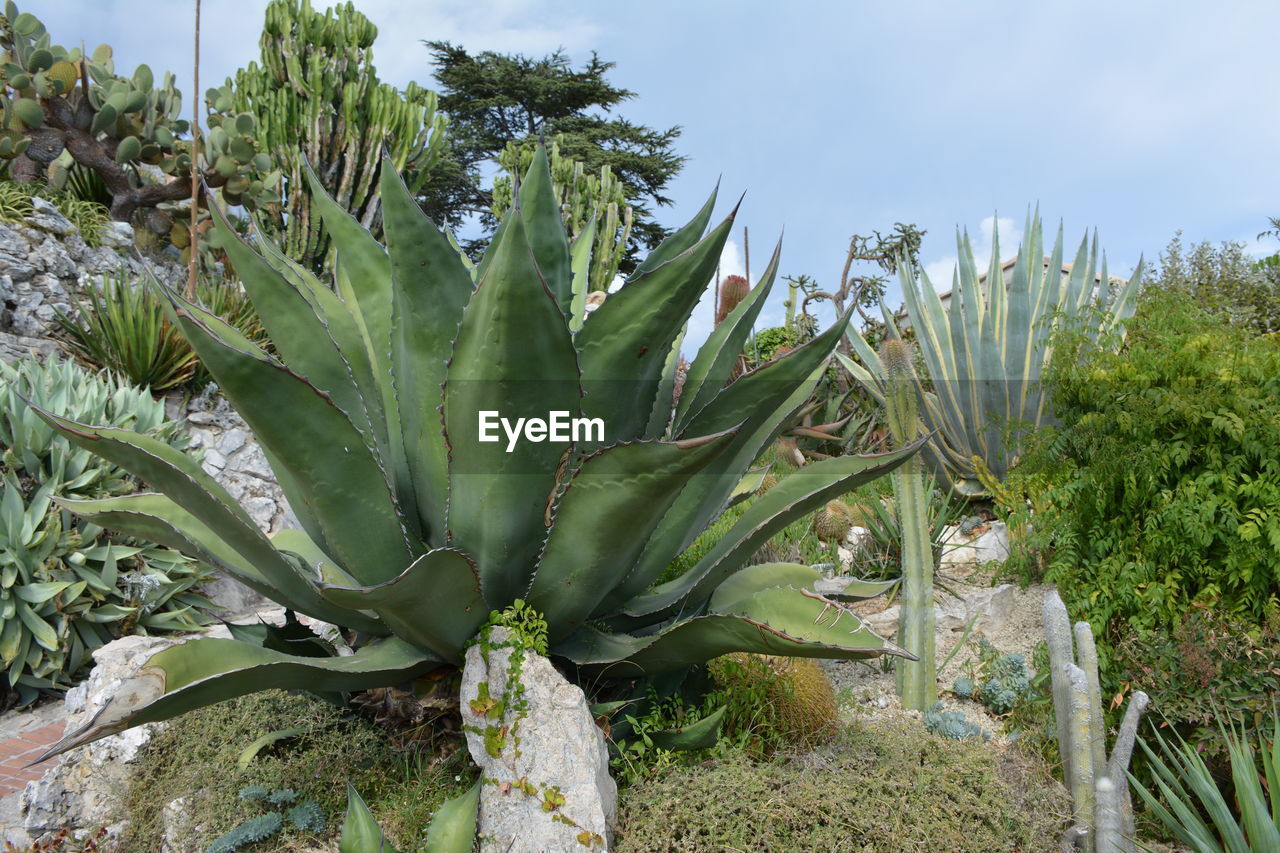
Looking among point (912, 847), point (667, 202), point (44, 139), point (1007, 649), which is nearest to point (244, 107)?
point (44, 139)

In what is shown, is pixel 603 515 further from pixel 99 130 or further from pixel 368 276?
pixel 99 130

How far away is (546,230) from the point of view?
6.56ft

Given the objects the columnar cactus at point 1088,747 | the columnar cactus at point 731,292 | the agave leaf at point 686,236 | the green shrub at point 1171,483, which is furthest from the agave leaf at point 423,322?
the columnar cactus at point 731,292

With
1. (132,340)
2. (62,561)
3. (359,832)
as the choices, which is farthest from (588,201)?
(359,832)

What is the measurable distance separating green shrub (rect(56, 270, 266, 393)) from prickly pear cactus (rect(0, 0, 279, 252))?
313 cm

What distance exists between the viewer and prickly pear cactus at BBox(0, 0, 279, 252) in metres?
9.62

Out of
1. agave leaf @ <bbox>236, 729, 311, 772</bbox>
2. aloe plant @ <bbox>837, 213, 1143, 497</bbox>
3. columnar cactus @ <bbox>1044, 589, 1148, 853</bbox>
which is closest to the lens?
agave leaf @ <bbox>236, 729, 311, 772</bbox>

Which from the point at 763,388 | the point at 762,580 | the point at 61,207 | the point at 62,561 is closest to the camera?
the point at 763,388

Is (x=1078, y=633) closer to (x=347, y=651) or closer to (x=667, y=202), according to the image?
(x=347, y=651)

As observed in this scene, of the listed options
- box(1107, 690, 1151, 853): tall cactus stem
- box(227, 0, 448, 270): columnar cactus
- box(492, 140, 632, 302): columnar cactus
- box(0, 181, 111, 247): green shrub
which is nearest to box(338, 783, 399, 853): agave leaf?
box(1107, 690, 1151, 853): tall cactus stem

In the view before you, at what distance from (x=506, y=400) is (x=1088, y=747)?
247cm

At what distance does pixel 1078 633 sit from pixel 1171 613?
813 mm

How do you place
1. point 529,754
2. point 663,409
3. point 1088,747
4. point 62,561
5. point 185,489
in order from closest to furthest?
point 185,489 < point 529,754 < point 663,409 < point 1088,747 < point 62,561

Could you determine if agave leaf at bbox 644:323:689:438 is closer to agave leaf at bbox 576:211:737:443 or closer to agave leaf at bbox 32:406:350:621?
agave leaf at bbox 576:211:737:443
